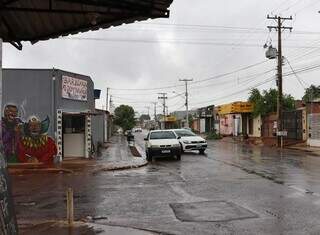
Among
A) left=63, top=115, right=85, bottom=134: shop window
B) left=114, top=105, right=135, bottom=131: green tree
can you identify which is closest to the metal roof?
left=63, top=115, right=85, bottom=134: shop window

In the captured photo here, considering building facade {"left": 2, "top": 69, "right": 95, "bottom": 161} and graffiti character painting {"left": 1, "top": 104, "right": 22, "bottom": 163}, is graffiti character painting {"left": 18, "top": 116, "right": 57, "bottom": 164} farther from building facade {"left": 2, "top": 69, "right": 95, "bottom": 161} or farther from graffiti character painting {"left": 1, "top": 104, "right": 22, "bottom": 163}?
graffiti character painting {"left": 1, "top": 104, "right": 22, "bottom": 163}

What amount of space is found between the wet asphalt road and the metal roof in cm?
383

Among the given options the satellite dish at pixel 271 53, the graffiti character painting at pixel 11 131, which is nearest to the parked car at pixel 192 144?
the graffiti character painting at pixel 11 131

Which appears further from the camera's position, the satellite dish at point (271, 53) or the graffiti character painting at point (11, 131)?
the satellite dish at point (271, 53)

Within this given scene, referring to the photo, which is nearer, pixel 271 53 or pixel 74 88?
pixel 74 88

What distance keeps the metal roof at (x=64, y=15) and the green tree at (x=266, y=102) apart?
53260 millimetres

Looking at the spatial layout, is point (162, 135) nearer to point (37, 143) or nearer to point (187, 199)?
point (37, 143)

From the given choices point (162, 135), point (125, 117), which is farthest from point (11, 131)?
point (125, 117)

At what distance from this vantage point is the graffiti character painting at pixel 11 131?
2522 centimetres

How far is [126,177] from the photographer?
20.2m

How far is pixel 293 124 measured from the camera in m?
51.3

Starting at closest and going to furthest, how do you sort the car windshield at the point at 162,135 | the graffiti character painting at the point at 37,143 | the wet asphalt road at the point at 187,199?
the wet asphalt road at the point at 187,199, the graffiti character painting at the point at 37,143, the car windshield at the point at 162,135

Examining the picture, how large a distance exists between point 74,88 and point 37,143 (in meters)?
4.17

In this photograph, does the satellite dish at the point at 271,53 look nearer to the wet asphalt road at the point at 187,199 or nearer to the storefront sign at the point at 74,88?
the storefront sign at the point at 74,88
